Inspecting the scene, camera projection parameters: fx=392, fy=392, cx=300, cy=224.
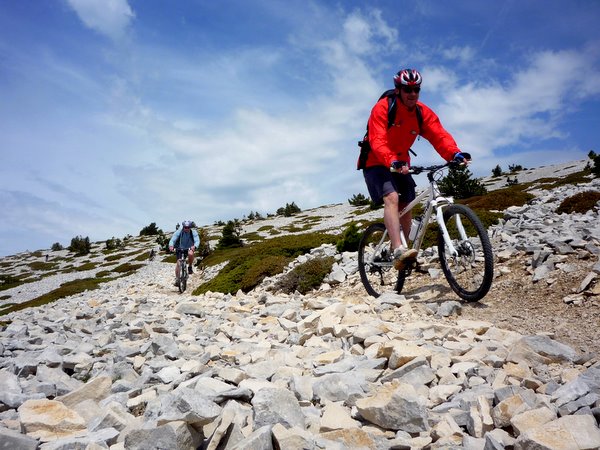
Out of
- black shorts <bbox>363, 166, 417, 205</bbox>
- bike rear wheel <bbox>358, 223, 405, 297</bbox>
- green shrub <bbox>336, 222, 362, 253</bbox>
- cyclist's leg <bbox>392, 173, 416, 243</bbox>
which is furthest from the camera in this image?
green shrub <bbox>336, 222, 362, 253</bbox>

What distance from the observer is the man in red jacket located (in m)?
6.08

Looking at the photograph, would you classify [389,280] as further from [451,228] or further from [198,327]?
[198,327]

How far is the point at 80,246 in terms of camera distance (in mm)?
64188

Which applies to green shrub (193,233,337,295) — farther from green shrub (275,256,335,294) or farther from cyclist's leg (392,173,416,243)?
cyclist's leg (392,173,416,243)

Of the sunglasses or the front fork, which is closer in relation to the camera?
the front fork

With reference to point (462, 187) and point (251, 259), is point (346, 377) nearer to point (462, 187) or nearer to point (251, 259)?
point (251, 259)

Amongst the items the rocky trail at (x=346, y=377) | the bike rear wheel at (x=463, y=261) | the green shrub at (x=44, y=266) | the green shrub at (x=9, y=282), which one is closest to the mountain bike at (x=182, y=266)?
the rocky trail at (x=346, y=377)

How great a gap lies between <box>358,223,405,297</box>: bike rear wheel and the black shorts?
0.92 m

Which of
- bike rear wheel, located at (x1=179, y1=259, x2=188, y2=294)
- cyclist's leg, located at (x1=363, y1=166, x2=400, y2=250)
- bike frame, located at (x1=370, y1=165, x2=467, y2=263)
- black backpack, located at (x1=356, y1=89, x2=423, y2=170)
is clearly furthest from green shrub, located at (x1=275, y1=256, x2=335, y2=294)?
bike rear wheel, located at (x1=179, y1=259, x2=188, y2=294)

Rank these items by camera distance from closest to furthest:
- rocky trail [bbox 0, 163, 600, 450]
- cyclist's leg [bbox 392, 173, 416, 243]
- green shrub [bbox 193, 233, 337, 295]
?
rocky trail [bbox 0, 163, 600, 450] → cyclist's leg [bbox 392, 173, 416, 243] → green shrub [bbox 193, 233, 337, 295]

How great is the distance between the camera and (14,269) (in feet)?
185

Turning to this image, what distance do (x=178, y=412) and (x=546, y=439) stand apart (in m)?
2.15

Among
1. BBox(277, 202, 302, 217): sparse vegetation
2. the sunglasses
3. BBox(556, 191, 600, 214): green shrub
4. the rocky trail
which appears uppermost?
BBox(277, 202, 302, 217): sparse vegetation

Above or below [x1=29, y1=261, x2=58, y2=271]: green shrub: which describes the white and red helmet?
below
